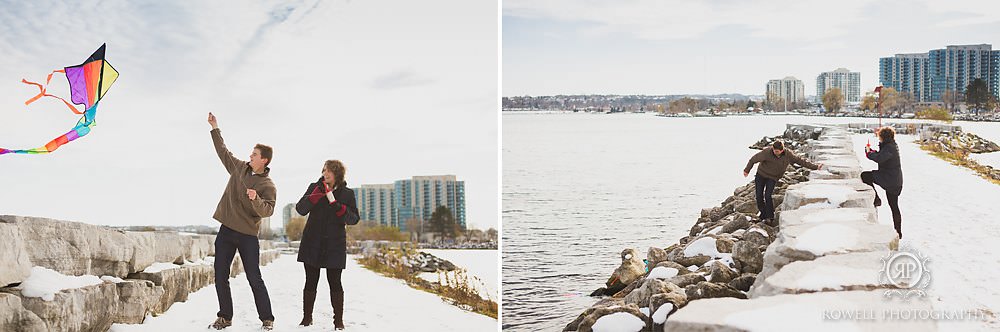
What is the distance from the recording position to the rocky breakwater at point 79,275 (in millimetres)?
2746

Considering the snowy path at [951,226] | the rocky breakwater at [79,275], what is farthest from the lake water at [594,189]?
the rocky breakwater at [79,275]

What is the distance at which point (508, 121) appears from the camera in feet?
37.8

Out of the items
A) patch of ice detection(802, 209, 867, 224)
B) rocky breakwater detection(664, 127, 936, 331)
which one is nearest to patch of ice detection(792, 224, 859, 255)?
rocky breakwater detection(664, 127, 936, 331)

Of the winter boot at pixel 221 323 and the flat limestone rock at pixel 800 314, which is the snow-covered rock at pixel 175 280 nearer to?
the winter boot at pixel 221 323

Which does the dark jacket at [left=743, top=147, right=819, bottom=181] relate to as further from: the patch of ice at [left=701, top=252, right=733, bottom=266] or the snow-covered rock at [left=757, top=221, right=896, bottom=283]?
the snow-covered rock at [left=757, top=221, right=896, bottom=283]

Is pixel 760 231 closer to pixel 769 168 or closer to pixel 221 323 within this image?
pixel 769 168

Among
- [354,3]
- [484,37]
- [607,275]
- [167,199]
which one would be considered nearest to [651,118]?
[607,275]

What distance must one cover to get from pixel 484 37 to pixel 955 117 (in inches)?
130

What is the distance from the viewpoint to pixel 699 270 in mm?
4320

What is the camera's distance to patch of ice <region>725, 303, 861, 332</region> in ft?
7.04

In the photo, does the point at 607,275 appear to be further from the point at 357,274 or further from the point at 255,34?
the point at 255,34

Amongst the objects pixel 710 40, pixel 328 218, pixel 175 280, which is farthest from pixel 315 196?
pixel 710 40

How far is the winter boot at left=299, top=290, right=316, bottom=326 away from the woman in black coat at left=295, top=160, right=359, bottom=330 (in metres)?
0.15

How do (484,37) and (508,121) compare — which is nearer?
(484,37)
